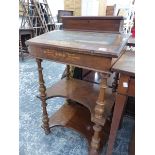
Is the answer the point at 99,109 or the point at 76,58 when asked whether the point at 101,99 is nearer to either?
the point at 99,109

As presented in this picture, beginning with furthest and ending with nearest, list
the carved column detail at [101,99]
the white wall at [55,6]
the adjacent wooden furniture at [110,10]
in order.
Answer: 1. the adjacent wooden furniture at [110,10]
2. the white wall at [55,6]
3. the carved column detail at [101,99]

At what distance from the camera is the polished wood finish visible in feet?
3.09

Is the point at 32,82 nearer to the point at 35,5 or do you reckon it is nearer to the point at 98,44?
the point at 98,44

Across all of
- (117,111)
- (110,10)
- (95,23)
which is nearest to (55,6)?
(110,10)

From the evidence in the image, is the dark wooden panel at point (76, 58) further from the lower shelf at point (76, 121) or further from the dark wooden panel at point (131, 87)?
the lower shelf at point (76, 121)

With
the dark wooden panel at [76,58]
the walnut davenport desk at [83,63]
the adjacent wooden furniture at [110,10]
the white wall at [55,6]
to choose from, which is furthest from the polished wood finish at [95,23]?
the adjacent wooden furniture at [110,10]

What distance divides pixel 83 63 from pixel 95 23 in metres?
0.39

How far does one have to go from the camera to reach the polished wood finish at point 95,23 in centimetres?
94

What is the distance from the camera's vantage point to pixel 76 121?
1283 mm

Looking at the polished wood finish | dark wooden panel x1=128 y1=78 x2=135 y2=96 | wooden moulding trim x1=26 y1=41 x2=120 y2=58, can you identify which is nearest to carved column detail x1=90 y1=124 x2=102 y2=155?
dark wooden panel x1=128 y1=78 x2=135 y2=96
